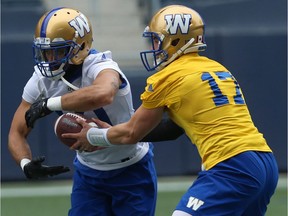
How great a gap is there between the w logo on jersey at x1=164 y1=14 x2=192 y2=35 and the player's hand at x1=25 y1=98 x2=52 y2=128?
2.68 ft

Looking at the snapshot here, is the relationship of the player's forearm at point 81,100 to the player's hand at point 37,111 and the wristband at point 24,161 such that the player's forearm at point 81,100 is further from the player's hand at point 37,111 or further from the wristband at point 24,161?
the wristband at point 24,161

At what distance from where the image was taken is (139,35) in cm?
1080

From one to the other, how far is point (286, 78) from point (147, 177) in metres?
4.69

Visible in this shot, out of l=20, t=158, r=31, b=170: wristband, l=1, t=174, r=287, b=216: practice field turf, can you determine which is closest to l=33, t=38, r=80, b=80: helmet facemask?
l=20, t=158, r=31, b=170: wristband

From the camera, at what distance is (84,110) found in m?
4.79

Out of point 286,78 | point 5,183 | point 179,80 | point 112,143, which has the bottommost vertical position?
point 5,183

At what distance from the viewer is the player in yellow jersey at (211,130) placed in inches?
167

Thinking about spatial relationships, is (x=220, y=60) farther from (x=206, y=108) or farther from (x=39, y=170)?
(x=206, y=108)

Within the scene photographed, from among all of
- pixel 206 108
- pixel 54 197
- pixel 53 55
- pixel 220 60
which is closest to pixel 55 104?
pixel 53 55

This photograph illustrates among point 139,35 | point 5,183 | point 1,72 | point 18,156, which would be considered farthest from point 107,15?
point 18,156

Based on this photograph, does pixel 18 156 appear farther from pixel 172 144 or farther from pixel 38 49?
pixel 172 144

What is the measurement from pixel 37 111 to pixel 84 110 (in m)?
0.27

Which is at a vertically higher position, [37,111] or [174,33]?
[174,33]

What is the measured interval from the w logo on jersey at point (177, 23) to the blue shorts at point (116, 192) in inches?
35.7
